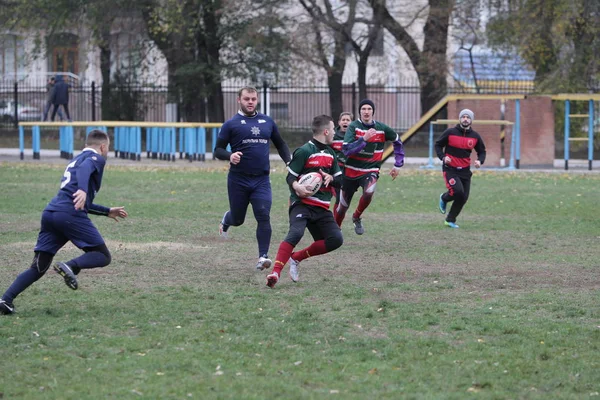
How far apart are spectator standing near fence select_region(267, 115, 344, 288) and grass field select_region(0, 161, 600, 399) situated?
0.39 meters

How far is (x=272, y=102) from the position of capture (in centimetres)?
3897

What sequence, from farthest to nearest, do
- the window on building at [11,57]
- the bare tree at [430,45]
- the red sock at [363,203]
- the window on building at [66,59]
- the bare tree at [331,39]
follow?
the window on building at [66,59], the window on building at [11,57], the bare tree at [430,45], the bare tree at [331,39], the red sock at [363,203]

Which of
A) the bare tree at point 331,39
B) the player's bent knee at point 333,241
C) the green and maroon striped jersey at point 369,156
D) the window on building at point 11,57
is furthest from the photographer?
the window on building at point 11,57

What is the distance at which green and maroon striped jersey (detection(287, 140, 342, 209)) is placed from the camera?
9180 mm

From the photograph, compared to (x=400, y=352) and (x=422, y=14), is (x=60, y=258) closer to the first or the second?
(x=400, y=352)

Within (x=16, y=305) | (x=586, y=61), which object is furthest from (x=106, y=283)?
(x=586, y=61)

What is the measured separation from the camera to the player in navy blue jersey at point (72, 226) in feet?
25.5

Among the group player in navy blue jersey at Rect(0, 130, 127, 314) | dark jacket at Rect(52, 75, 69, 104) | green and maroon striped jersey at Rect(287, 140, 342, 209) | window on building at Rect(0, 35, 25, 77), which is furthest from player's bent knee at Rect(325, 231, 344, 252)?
window on building at Rect(0, 35, 25, 77)

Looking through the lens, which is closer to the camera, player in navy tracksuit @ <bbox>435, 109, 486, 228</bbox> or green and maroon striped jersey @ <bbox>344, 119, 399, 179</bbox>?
green and maroon striped jersey @ <bbox>344, 119, 399, 179</bbox>

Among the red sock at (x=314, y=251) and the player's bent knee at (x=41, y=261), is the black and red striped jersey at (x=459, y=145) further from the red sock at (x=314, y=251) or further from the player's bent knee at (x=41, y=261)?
the player's bent knee at (x=41, y=261)

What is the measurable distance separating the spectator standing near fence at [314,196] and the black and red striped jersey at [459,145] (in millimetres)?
5225

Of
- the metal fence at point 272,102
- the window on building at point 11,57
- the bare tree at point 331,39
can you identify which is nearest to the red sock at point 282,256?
the bare tree at point 331,39

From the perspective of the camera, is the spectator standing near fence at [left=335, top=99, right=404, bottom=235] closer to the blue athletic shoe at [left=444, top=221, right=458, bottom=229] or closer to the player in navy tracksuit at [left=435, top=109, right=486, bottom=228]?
the player in navy tracksuit at [left=435, top=109, right=486, bottom=228]

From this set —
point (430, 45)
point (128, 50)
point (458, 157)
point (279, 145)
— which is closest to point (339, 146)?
point (279, 145)
